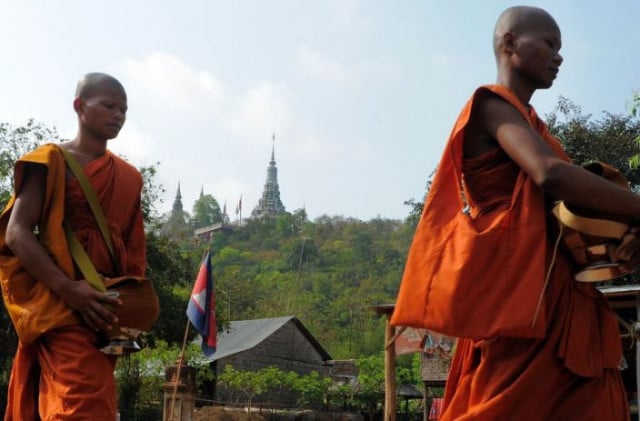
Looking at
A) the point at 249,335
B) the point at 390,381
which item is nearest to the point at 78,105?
the point at 390,381

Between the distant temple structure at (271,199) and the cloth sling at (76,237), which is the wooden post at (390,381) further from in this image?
A: the distant temple structure at (271,199)

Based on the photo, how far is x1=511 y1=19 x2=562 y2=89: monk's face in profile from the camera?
9.16 feet

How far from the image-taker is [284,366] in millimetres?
43469

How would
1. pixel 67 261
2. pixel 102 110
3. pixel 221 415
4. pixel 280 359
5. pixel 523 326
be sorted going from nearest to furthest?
pixel 523 326, pixel 67 261, pixel 102 110, pixel 221 415, pixel 280 359

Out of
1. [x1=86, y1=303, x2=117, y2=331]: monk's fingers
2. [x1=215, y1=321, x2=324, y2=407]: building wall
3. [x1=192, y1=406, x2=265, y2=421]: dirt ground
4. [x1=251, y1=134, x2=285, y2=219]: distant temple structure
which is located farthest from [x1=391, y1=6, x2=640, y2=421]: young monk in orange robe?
[x1=251, y1=134, x2=285, y2=219]: distant temple structure

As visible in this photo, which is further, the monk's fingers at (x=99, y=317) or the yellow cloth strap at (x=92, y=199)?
the yellow cloth strap at (x=92, y=199)

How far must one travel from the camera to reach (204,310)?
501 inches

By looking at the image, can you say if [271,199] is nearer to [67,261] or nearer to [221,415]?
[221,415]

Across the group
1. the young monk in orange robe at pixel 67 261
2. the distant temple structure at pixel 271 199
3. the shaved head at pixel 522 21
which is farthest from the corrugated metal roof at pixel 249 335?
the distant temple structure at pixel 271 199

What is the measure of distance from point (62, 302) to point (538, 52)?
6.86 ft

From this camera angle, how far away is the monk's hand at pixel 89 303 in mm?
3605

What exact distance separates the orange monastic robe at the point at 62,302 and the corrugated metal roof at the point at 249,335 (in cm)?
3618

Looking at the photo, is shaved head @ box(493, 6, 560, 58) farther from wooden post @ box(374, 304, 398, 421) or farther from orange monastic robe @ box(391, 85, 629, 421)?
wooden post @ box(374, 304, 398, 421)

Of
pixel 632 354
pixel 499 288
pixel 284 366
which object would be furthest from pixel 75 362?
pixel 284 366
